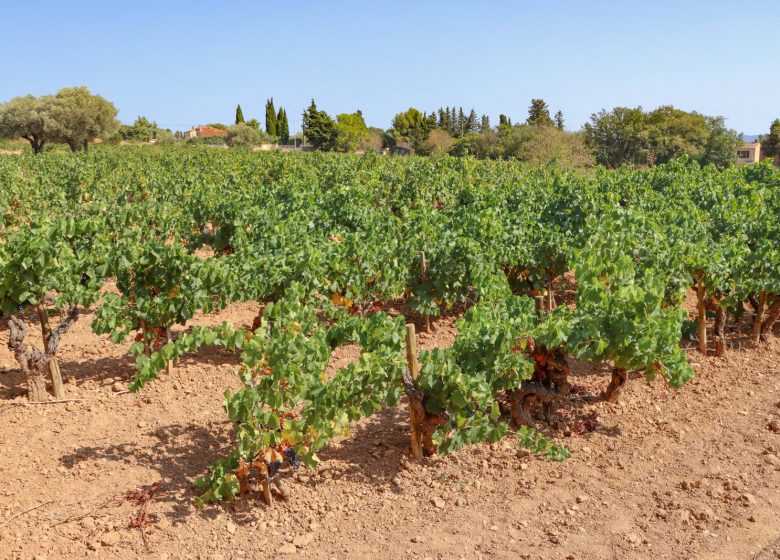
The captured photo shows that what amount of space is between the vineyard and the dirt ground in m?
0.09

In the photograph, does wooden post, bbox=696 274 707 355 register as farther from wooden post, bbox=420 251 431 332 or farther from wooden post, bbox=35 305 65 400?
wooden post, bbox=35 305 65 400

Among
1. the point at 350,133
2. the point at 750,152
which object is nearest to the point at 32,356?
the point at 750,152

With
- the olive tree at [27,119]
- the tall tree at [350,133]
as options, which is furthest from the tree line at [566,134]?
the tall tree at [350,133]

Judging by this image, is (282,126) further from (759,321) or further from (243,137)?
(759,321)

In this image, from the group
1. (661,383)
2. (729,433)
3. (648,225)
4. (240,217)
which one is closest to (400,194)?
(240,217)

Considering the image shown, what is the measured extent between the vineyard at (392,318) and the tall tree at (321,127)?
5904cm

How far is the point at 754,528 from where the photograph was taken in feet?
16.6

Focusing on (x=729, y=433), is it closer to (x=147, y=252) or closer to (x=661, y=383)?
(x=661, y=383)

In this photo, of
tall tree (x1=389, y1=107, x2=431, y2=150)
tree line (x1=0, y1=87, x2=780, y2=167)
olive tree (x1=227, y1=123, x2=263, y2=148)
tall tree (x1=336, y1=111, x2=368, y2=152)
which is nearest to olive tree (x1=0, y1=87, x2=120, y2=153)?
tree line (x1=0, y1=87, x2=780, y2=167)

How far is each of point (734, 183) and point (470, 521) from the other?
13163 millimetres

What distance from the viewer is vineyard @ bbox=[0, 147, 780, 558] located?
5.23 m

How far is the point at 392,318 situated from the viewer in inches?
303

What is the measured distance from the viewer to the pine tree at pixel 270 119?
290 feet

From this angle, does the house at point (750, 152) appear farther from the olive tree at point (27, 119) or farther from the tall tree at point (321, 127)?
the olive tree at point (27, 119)
